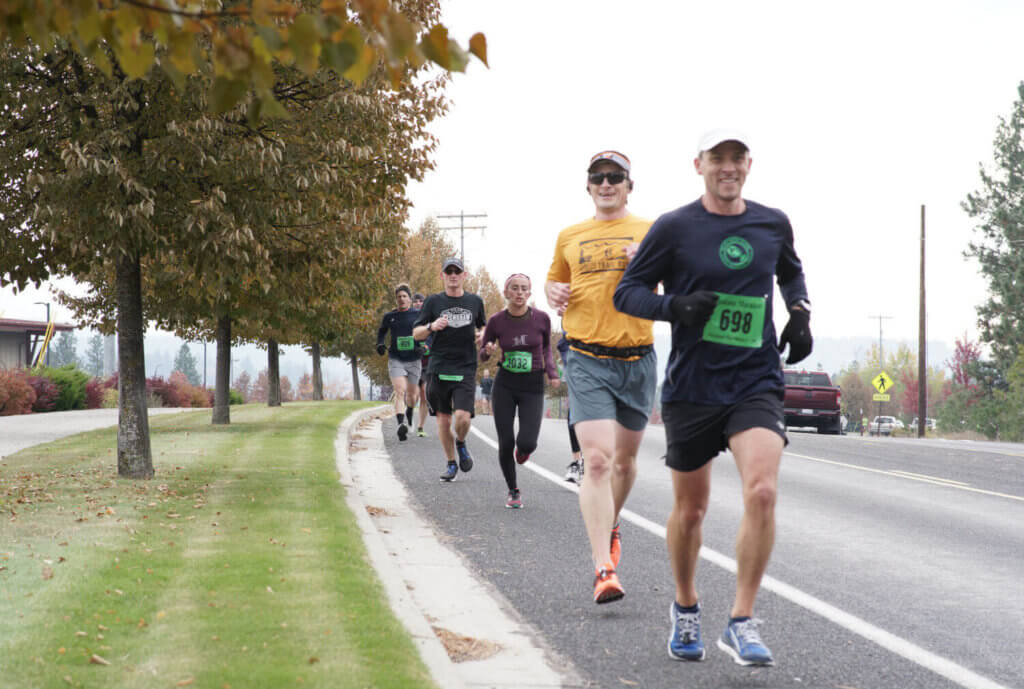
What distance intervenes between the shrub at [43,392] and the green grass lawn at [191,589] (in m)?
19.8

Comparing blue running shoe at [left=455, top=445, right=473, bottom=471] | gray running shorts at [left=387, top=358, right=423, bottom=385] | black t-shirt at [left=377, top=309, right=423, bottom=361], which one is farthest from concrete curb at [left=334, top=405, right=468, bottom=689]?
gray running shorts at [left=387, top=358, right=423, bottom=385]

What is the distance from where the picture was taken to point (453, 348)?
35.7 feet

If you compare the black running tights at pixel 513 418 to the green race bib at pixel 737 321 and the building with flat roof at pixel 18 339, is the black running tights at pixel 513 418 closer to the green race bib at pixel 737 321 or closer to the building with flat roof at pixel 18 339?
the green race bib at pixel 737 321

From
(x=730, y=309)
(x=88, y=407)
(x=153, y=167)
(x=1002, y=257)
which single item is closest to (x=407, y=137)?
(x=153, y=167)

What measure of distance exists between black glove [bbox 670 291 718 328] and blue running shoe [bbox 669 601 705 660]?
4.09 feet

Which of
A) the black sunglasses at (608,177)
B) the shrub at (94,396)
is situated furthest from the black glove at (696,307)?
the shrub at (94,396)

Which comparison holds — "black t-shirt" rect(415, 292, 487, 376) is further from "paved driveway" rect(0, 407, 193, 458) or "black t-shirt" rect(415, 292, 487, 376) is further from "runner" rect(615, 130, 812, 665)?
"paved driveway" rect(0, 407, 193, 458)

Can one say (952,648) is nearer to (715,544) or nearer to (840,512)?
(715,544)

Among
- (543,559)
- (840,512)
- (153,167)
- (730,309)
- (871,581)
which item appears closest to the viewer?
(730,309)

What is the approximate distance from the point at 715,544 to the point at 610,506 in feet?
8.06

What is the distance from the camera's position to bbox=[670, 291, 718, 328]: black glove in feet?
14.3

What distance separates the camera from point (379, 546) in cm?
698

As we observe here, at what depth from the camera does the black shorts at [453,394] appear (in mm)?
10875

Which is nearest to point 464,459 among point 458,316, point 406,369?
point 458,316
